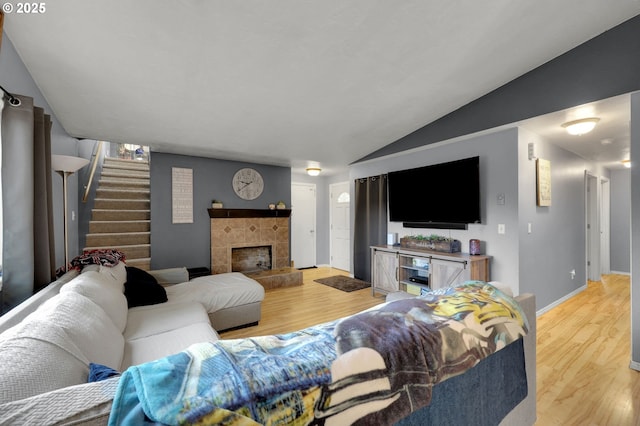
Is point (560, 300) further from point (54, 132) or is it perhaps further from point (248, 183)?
point (54, 132)

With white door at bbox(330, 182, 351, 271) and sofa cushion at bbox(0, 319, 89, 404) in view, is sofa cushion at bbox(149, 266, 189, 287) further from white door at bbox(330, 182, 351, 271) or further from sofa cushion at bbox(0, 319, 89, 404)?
white door at bbox(330, 182, 351, 271)

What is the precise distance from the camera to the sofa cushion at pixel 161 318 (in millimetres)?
1985

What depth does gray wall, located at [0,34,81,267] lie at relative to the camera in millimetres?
1762

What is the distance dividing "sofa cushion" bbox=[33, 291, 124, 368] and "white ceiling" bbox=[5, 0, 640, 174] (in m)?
1.81

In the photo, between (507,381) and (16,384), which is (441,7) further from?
(16,384)

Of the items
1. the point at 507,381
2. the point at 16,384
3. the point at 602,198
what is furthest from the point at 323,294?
the point at 602,198

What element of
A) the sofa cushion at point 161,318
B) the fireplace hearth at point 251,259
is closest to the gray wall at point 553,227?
the sofa cushion at point 161,318

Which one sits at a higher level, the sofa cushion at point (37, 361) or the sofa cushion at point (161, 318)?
the sofa cushion at point (37, 361)

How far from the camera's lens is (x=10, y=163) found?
167 centimetres

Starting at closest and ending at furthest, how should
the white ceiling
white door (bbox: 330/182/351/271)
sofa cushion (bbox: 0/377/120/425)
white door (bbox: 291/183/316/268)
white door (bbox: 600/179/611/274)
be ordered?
1. sofa cushion (bbox: 0/377/120/425)
2. the white ceiling
3. white door (bbox: 600/179/611/274)
4. white door (bbox: 330/182/351/271)
5. white door (bbox: 291/183/316/268)

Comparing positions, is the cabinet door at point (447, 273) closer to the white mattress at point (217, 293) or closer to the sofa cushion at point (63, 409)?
the white mattress at point (217, 293)

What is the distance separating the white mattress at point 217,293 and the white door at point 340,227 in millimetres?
3300

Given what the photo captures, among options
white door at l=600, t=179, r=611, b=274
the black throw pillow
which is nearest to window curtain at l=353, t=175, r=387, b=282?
the black throw pillow

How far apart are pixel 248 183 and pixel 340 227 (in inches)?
95.4
